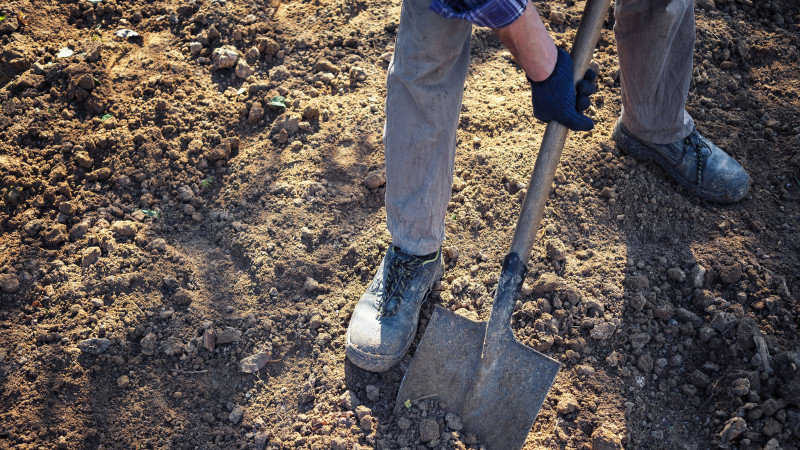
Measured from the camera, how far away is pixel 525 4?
1.62 metres

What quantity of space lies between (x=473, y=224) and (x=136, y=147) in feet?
5.56

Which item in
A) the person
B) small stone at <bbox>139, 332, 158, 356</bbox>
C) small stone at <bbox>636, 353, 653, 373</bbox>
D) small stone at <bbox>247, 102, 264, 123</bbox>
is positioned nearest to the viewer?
the person

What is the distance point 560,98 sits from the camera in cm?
188

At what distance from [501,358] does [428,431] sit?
14.9 inches

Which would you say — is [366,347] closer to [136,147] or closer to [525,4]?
[525,4]

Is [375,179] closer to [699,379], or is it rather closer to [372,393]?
[372,393]

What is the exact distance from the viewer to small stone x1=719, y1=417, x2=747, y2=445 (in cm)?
203

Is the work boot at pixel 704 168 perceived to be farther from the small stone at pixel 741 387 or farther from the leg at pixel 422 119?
the leg at pixel 422 119

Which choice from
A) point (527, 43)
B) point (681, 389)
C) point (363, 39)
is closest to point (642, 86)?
point (527, 43)

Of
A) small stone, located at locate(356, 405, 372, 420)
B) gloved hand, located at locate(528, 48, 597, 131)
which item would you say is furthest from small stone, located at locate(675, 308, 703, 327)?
small stone, located at locate(356, 405, 372, 420)

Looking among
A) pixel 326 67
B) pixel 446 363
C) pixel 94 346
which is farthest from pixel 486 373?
pixel 326 67

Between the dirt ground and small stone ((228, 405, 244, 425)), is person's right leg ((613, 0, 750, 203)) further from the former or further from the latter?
small stone ((228, 405, 244, 425))

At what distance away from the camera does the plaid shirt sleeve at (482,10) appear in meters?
1.57

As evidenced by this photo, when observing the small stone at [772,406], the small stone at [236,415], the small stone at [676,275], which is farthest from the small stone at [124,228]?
the small stone at [772,406]
